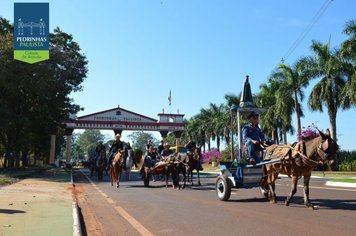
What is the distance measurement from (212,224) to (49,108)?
3711cm

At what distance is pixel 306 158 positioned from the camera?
11.3 meters

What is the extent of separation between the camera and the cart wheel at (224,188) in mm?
13719

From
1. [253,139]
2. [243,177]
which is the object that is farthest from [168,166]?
[253,139]

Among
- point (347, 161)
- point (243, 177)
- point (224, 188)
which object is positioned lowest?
point (224, 188)

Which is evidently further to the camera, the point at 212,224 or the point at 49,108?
the point at 49,108

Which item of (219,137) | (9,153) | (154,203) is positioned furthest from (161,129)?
(154,203)

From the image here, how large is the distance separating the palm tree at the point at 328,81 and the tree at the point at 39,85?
2315 centimetres

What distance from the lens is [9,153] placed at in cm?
4759

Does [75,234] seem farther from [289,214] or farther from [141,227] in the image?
[289,214]

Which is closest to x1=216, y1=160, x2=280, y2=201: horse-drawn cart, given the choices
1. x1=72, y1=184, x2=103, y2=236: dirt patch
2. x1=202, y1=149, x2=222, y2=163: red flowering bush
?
x1=72, y1=184, x2=103, y2=236: dirt patch

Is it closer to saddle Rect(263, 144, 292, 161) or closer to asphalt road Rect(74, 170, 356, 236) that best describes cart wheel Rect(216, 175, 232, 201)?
asphalt road Rect(74, 170, 356, 236)

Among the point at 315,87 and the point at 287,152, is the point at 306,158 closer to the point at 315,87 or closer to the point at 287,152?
the point at 287,152

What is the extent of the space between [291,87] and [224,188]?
37727 millimetres

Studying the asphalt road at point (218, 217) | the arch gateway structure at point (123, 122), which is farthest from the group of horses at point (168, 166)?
the arch gateway structure at point (123, 122)
